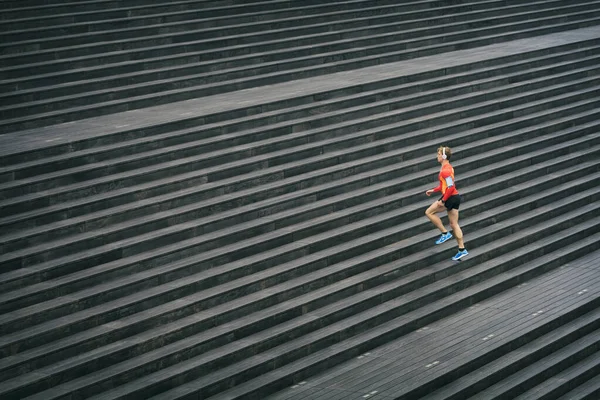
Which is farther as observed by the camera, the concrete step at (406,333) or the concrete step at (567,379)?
the concrete step at (567,379)

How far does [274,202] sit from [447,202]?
2.33 m

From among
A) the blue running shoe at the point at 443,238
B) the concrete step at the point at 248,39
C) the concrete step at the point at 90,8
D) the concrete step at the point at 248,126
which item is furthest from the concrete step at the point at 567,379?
the concrete step at the point at 90,8

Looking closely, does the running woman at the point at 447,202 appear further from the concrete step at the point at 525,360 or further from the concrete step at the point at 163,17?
the concrete step at the point at 163,17

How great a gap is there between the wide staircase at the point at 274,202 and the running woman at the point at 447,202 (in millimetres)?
296

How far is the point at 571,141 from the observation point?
18578 millimetres

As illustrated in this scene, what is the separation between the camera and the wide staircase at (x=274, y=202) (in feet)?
39.5

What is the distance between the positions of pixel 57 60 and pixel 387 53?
21.1 feet

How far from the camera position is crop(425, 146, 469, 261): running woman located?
14.4m

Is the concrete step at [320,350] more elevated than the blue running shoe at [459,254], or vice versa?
the blue running shoe at [459,254]

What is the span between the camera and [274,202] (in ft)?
47.8

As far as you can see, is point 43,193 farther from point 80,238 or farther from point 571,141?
point 571,141

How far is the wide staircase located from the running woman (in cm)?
30

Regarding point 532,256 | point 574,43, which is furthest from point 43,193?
point 574,43

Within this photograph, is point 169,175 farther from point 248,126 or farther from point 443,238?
point 443,238
